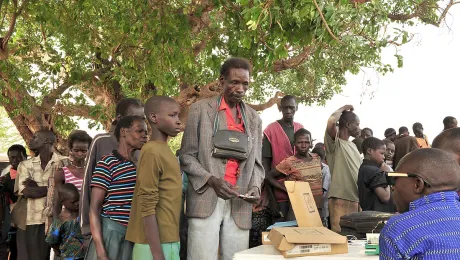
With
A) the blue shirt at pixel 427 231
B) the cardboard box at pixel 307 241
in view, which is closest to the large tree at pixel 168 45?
the cardboard box at pixel 307 241

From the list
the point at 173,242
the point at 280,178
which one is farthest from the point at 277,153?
the point at 173,242

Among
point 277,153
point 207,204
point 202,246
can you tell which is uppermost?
point 277,153

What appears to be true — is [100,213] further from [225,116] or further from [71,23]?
[71,23]

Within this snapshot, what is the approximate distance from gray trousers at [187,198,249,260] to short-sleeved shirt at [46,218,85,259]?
45.7 inches

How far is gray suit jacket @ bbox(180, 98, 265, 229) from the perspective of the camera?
449 cm

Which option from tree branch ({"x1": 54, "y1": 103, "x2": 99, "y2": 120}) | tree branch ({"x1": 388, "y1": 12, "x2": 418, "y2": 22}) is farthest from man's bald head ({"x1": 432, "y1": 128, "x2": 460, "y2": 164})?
tree branch ({"x1": 54, "y1": 103, "x2": 99, "y2": 120})

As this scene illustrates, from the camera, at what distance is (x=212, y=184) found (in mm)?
4387

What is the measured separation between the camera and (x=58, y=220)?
538 centimetres

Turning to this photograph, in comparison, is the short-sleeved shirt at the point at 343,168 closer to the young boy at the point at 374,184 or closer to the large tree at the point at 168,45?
the young boy at the point at 374,184

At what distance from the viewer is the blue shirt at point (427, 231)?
2564mm

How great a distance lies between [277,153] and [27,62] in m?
7.31

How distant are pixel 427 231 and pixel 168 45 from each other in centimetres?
556

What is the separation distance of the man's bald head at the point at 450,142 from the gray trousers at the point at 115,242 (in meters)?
2.08

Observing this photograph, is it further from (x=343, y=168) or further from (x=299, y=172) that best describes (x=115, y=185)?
(x=343, y=168)
